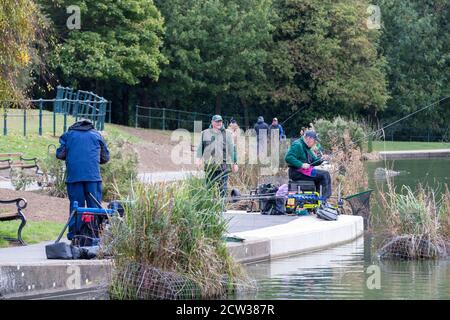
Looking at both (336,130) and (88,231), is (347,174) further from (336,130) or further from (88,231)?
(336,130)

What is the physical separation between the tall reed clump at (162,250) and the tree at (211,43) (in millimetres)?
43539

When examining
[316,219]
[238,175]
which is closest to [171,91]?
[238,175]

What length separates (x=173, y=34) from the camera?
56.6 metres

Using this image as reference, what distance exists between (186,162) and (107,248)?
83.5 feet

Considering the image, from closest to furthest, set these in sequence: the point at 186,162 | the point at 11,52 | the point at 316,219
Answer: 1. the point at 11,52
2. the point at 316,219
3. the point at 186,162

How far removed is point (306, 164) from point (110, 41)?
32.5 meters

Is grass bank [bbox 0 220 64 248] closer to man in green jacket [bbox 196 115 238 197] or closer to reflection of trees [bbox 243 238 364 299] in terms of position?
reflection of trees [bbox 243 238 364 299]

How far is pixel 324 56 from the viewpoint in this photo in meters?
61.1

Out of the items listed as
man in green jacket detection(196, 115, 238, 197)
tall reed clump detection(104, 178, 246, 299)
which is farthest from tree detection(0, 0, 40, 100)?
tall reed clump detection(104, 178, 246, 299)

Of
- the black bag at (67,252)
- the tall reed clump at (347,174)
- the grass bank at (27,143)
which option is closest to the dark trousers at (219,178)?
the black bag at (67,252)


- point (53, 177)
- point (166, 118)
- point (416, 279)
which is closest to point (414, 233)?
point (416, 279)

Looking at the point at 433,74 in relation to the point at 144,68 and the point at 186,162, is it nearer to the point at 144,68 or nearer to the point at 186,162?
the point at 144,68
